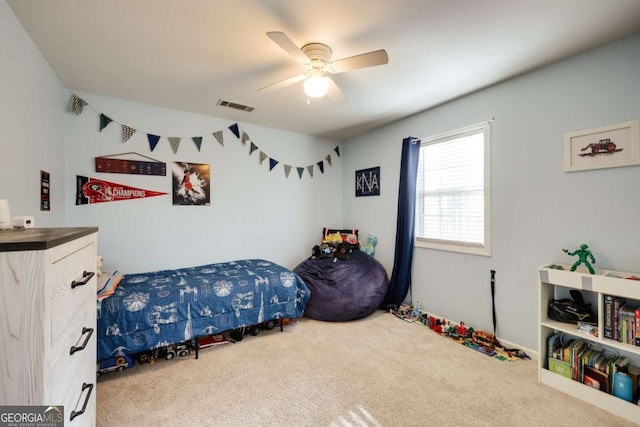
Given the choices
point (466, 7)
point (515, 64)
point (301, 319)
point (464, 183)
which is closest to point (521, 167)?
point (464, 183)

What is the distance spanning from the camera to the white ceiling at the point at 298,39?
5.50ft

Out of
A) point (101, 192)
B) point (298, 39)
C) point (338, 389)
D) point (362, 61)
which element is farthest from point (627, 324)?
point (101, 192)

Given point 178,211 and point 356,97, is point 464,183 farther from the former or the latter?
point 178,211

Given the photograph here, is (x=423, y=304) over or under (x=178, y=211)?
under

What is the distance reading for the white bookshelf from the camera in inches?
68.0

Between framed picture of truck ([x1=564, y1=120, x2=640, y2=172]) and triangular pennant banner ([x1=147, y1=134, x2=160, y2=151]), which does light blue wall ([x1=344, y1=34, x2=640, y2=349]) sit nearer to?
framed picture of truck ([x1=564, y1=120, x2=640, y2=172])

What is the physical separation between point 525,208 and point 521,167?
0.36 metres

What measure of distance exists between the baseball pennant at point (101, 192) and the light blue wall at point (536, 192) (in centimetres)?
335

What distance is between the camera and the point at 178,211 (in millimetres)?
3350

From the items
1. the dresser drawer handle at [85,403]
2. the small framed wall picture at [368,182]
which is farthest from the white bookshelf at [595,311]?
the dresser drawer handle at [85,403]

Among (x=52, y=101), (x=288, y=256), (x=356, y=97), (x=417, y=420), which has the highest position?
(x=356, y=97)

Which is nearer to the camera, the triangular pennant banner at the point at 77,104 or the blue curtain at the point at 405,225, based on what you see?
the triangular pennant banner at the point at 77,104

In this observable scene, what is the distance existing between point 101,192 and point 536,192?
413 cm

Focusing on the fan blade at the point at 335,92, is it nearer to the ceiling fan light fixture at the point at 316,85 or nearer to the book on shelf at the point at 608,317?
the ceiling fan light fixture at the point at 316,85
